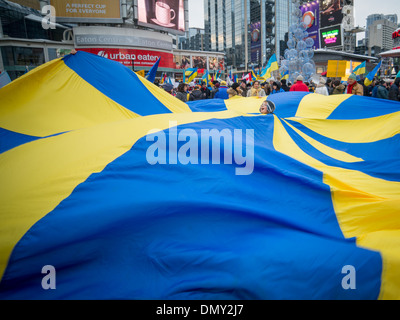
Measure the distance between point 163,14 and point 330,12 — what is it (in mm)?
24319

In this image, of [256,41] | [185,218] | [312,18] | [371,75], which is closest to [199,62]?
[312,18]

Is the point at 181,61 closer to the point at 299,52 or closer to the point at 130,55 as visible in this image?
the point at 130,55

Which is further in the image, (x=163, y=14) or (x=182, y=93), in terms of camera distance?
(x=163, y=14)

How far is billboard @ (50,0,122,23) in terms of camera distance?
93.2 ft

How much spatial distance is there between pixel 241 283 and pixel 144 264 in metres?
0.59

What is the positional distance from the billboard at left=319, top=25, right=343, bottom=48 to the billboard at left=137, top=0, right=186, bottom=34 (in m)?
20.8

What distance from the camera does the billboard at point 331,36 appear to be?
36.9 meters

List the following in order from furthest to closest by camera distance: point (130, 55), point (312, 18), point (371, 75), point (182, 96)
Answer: point (312, 18) → point (130, 55) → point (371, 75) → point (182, 96)

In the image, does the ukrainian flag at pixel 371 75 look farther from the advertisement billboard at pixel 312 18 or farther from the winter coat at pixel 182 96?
the advertisement billboard at pixel 312 18

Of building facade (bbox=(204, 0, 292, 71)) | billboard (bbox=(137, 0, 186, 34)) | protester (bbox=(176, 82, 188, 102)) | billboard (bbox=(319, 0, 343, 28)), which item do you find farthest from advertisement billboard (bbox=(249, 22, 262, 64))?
protester (bbox=(176, 82, 188, 102))

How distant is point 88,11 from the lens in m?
29.1

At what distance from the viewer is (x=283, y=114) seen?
15.3ft
